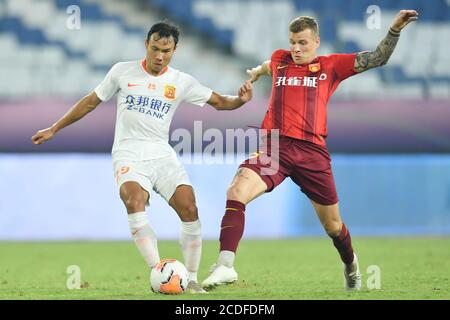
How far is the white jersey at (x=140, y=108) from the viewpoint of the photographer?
676cm

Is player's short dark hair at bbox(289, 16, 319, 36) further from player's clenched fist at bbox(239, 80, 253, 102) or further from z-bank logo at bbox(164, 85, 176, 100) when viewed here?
z-bank logo at bbox(164, 85, 176, 100)

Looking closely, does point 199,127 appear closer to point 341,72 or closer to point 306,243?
point 306,243

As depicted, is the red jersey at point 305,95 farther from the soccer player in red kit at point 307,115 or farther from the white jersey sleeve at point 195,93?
the white jersey sleeve at point 195,93

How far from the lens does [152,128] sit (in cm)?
680

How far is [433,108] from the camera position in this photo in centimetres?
1409

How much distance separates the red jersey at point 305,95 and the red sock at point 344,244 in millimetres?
714

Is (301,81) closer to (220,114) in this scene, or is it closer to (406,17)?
(406,17)

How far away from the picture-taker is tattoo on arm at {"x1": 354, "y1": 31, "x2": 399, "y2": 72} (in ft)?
22.0

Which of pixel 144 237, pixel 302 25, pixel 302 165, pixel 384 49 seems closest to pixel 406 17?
pixel 384 49

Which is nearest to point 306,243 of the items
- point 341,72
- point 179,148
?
point 179,148

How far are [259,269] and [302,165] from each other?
8.73ft

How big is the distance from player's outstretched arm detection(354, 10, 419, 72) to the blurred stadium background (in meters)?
6.26

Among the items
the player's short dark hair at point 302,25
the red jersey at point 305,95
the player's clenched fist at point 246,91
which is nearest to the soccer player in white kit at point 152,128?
the player's clenched fist at point 246,91

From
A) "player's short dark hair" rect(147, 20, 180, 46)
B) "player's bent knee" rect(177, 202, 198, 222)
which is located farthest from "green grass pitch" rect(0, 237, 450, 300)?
"player's short dark hair" rect(147, 20, 180, 46)
